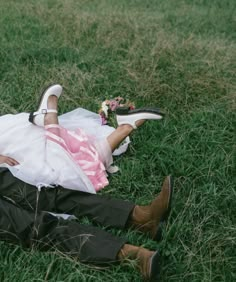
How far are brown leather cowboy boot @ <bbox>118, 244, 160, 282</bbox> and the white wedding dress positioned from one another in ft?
2.14

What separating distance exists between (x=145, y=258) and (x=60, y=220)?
1.89ft

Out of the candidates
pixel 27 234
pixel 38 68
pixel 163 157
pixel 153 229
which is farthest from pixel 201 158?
pixel 38 68

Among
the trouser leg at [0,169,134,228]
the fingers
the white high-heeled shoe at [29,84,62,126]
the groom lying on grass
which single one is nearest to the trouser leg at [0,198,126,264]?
the groom lying on grass

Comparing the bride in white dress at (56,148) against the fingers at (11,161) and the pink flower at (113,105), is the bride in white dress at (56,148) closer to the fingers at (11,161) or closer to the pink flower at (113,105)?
the fingers at (11,161)

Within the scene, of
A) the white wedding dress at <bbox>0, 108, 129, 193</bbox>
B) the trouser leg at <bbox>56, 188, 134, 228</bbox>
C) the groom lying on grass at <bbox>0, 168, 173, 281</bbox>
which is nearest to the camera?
the groom lying on grass at <bbox>0, 168, 173, 281</bbox>

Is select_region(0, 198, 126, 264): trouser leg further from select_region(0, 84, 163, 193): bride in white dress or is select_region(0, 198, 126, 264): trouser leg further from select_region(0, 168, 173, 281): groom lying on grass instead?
select_region(0, 84, 163, 193): bride in white dress

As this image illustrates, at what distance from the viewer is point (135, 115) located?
3404 millimetres

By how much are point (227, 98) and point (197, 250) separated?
1.87m

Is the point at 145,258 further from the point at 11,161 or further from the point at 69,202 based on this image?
the point at 11,161

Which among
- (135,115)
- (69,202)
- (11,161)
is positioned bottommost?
(69,202)

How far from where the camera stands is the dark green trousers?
258cm

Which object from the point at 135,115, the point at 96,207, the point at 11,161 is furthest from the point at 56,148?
the point at 135,115

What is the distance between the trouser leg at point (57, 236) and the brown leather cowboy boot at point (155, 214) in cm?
27

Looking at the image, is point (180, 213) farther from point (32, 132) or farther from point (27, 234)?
point (32, 132)
